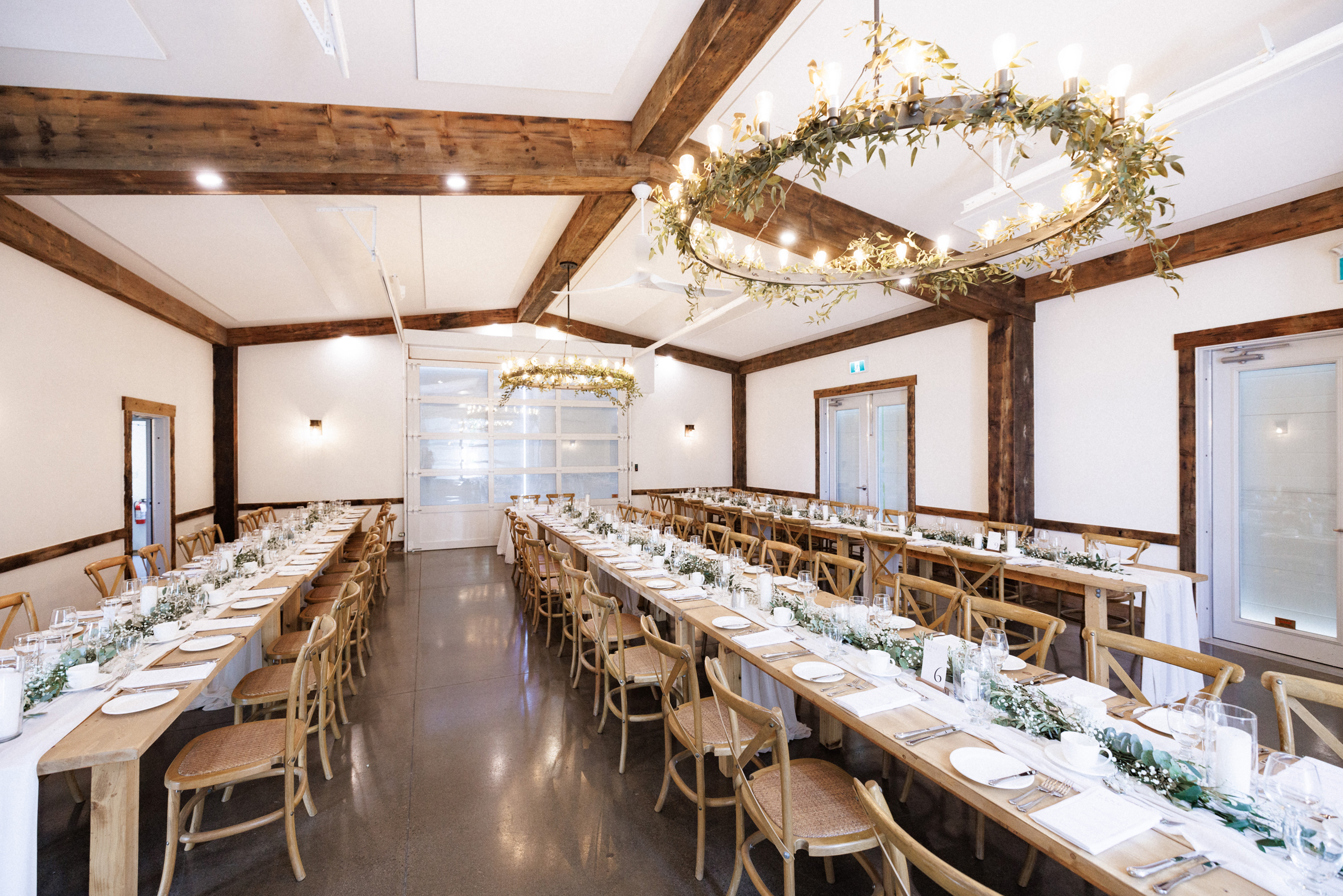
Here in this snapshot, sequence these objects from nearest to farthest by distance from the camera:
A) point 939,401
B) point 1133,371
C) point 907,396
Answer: point 1133,371
point 939,401
point 907,396

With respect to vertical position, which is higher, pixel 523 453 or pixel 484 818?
pixel 523 453

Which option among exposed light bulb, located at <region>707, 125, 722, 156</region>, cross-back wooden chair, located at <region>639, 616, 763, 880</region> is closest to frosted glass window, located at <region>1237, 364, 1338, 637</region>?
cross-back wooden chair, located at <region>639, 616, 763, 880</region>

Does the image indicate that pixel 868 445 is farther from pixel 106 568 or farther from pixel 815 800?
pixel 106 568

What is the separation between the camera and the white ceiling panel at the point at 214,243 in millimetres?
4590

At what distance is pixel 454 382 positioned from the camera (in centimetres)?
1038

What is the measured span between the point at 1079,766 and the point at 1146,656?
1087 mm

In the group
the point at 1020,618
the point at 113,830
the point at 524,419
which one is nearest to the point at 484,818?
the point at 113,830

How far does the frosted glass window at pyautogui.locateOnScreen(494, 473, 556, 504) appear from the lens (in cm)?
1070

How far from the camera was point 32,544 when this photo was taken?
16.0 feet

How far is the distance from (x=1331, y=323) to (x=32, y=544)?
33.8ft

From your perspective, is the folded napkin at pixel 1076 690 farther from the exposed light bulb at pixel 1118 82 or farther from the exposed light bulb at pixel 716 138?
the exposed light bulb at pixel 716 138

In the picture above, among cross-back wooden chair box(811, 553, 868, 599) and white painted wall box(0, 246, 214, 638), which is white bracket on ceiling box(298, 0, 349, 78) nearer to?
cross-back wooden chair box(811, 553, 868, 599)

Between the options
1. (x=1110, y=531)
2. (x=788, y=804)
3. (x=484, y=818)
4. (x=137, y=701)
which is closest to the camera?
(x=788, y=804)

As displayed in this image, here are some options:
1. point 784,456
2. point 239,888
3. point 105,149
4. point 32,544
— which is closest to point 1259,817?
point 239,888
